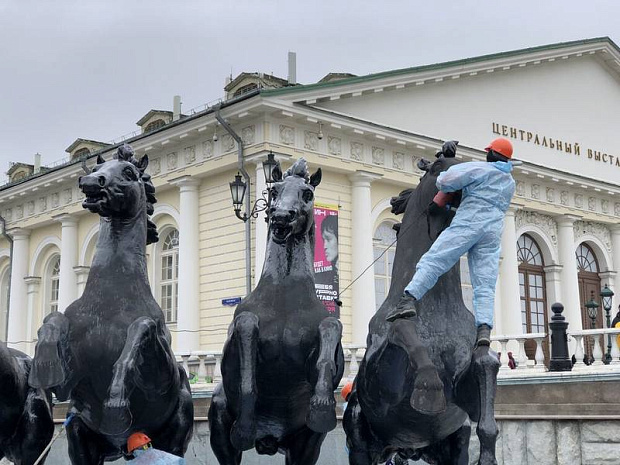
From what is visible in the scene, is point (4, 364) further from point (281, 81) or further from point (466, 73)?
point (466, 73)

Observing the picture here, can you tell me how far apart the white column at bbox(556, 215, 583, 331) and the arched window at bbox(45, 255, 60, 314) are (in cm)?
1681

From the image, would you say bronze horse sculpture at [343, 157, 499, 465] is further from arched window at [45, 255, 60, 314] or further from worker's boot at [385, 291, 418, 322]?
arched window at [45, 255, 60, 314]

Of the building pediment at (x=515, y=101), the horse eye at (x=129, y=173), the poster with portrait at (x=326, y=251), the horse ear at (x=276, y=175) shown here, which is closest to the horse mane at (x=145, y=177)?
the horse eye at (x=129, y=173)

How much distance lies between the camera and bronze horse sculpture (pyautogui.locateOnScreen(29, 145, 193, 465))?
4.80 meters

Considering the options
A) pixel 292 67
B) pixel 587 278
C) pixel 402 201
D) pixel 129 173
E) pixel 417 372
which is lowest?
pixel 417 372

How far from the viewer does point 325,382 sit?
15.7 feet

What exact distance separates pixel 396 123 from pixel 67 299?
36.8 ft

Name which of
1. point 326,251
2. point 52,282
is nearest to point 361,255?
point 326,251

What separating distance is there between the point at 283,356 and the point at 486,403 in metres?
1.25

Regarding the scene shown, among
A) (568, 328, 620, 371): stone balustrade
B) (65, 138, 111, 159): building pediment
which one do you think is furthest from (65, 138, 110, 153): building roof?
(568, 328, 620, 371): stone balustrade

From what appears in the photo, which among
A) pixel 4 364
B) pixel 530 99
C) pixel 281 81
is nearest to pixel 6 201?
pixel 281 81

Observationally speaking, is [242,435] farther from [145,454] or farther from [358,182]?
[358,182]

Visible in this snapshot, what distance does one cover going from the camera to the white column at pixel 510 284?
2527cm

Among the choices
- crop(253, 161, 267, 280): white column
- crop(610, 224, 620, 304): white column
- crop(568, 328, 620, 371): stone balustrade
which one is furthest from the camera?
crop(610, 224, 620, 304): white column
